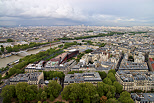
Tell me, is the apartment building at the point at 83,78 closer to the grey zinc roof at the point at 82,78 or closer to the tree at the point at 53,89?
the grey zinc roof at the point at 82,78

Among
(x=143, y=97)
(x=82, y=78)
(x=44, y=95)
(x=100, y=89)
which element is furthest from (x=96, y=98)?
(x=44, y=95)

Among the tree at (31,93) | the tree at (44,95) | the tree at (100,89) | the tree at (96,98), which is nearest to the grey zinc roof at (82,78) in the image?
the tree at (100,89)

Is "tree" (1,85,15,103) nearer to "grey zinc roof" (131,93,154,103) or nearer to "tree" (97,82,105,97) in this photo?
"tree" (97,82,105,97)

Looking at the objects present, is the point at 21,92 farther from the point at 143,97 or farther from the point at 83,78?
the point at 143,97

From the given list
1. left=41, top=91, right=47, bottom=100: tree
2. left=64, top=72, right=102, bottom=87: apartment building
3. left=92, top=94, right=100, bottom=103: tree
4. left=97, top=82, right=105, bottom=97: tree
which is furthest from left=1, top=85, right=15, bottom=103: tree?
left=97, top=82, right=105, bottom=97: tree

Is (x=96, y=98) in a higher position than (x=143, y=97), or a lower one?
lower

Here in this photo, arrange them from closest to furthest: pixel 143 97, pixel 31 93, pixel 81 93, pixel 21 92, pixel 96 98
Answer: pixel 143 97, pixel 96 98, pixel 21 92, pixel 81 93, pixel 31 93

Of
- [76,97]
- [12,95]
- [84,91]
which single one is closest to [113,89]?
[84,91]

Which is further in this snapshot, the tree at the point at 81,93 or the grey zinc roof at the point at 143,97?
the tree at the point at 81,93

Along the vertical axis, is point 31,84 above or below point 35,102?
above

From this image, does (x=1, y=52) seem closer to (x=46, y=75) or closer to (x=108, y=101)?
(x=46, y=75)

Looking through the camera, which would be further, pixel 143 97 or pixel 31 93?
pixel 31 93
